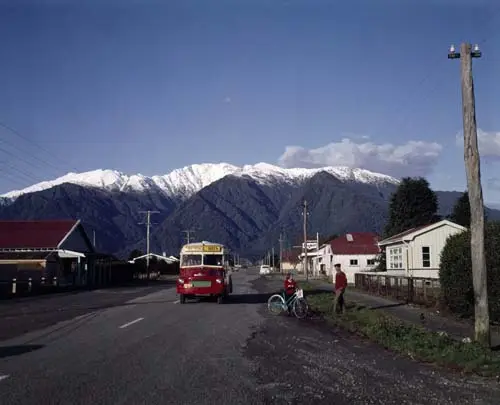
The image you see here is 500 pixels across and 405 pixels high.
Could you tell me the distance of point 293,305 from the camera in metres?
22.1

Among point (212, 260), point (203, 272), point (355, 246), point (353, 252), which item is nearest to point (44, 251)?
point (212, 260)

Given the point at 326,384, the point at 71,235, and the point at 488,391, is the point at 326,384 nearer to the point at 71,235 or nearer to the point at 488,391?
the point at 488,391

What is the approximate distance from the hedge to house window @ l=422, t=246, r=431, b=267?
20.0 meters

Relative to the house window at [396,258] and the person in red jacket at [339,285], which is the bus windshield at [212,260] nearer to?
the person in red jacket at [339,285]

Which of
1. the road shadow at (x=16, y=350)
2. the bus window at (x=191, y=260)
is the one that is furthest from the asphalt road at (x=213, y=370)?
the bus window at (x=191, y=260)

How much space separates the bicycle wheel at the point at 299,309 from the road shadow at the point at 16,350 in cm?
1059

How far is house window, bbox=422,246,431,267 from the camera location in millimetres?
40812

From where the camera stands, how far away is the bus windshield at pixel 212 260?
93.4 ft

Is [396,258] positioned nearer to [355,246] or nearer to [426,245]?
[426,245]

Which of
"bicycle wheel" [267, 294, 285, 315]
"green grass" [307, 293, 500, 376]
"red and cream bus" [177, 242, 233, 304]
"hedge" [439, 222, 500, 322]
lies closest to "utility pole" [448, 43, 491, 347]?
"green grass" [307, 293, 500, 376]

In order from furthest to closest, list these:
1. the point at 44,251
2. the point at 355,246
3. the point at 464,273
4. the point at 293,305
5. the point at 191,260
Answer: the point at 355,246, the point at 44,251, the point at 191,260, the point at 293,305, the point at 464,273

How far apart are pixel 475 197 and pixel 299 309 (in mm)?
9508

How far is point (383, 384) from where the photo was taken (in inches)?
365

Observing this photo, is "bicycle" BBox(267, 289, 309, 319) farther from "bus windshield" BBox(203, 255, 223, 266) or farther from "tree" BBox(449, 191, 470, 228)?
"tree" BBox(449, 191, 470, 228)
